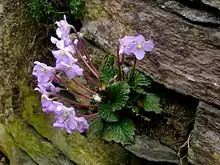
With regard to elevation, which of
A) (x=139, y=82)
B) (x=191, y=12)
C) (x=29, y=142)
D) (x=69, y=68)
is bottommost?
(x=29, y=142)

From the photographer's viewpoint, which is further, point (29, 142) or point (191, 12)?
point (29, 142)

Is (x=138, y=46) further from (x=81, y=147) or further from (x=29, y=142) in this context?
(x=29, y=142)

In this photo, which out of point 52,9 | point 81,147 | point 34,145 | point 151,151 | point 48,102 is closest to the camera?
point 48,102

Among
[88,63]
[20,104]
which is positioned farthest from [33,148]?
[88,63]

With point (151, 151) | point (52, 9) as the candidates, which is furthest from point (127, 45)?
point (52, 9)

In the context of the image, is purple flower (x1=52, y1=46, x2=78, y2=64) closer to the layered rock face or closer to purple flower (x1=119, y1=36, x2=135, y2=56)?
purple flower (x1=119, y1=36, x2=135, y2=56)

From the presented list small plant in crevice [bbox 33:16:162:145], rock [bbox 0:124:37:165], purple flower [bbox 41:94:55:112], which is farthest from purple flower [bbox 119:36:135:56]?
rock [bbox 0:124:37:165]
